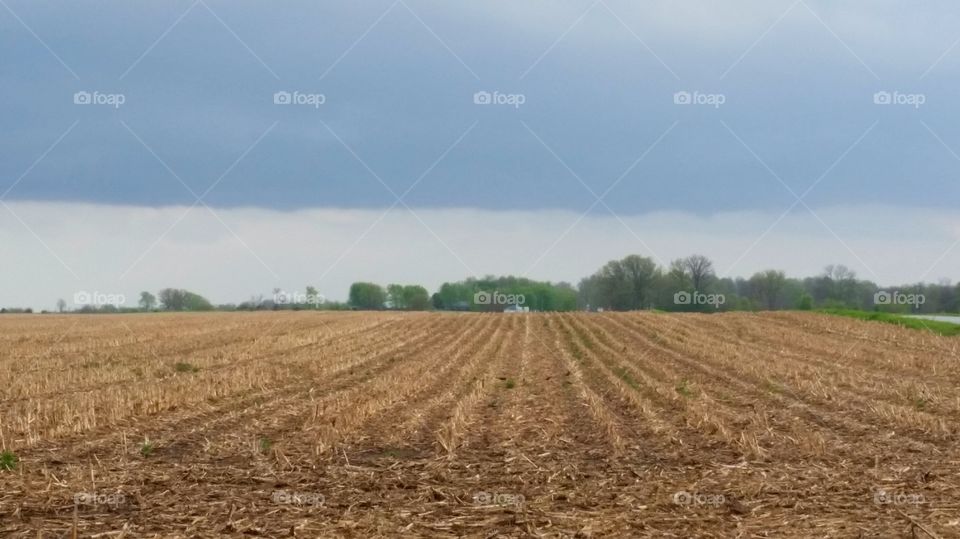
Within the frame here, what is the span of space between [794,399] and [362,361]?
15.2 m

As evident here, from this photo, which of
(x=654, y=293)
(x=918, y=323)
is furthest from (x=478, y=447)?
(x=654, y=293)

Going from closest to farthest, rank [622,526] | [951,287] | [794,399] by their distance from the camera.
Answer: [622,526] < [794,399] < [951,287]

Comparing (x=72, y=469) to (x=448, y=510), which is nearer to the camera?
(x=448, y=510)

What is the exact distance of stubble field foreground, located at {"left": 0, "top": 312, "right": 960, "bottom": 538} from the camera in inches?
373

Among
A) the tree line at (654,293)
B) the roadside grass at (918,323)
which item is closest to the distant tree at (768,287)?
the tree line at (654,293)

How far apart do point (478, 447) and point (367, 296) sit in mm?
109934

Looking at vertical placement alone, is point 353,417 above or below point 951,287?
below

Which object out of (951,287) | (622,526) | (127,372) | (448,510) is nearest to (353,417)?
(448,510)

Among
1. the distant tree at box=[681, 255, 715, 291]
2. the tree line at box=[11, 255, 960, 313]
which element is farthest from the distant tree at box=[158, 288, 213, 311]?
the distant tree at box=[681, 255, 715, 291]

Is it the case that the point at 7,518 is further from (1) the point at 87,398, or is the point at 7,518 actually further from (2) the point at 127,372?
(2) the point at 127,372

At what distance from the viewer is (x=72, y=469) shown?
39.4 feet

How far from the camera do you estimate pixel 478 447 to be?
14062mm

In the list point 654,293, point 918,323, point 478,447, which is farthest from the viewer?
point 654,293

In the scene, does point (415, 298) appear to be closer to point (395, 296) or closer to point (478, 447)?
point (395, 296)
